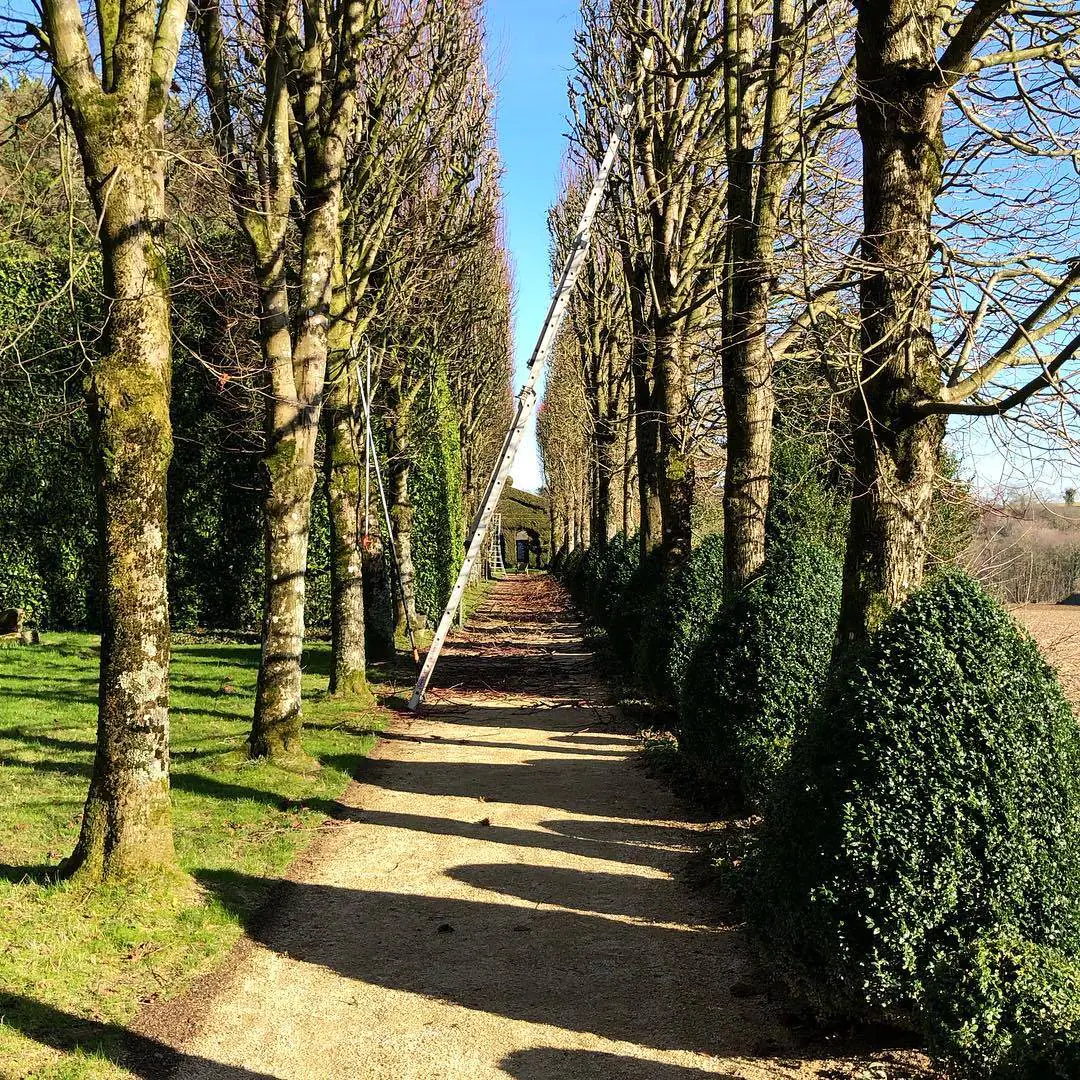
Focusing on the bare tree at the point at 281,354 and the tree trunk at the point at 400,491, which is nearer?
the bare tree at the point at 281,354

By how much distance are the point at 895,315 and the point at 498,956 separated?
4365 mm

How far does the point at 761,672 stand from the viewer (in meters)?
7.69

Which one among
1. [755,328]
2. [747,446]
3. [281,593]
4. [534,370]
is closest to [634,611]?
[534,370]

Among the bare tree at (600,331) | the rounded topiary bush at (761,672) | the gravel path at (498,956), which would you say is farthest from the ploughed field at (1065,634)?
the bare tree at (600,331)

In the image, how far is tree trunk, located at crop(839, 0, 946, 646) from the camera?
5090 millimetres

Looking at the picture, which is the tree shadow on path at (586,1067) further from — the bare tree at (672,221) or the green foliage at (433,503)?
the green foliage at (433,503)

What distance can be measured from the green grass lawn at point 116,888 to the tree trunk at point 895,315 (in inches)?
167

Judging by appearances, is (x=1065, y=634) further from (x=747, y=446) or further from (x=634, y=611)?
(x=634, y=611)

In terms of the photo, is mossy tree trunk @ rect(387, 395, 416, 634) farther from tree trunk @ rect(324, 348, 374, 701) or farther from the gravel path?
the gravel path

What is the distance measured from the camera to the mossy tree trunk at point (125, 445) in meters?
5.81

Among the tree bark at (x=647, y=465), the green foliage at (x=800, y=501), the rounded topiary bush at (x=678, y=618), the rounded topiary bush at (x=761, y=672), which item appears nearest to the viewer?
the rounded topiary bush at (x=761, y=672)

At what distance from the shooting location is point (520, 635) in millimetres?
23734

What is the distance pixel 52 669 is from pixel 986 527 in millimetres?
13495

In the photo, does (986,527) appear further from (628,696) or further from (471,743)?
(628,696)
